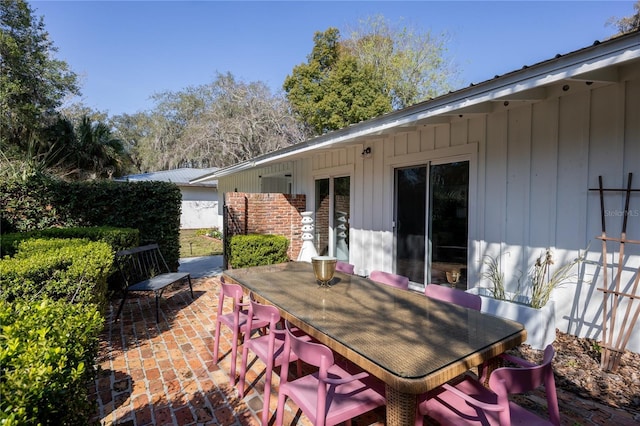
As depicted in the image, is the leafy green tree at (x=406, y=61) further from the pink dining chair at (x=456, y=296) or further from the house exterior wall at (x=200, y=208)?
the pink dining chair at (x=456, y=296)

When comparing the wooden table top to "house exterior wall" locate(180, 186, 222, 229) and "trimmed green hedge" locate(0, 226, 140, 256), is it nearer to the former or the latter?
"trimmed green hedge" locate(0, 226, 140, 256)

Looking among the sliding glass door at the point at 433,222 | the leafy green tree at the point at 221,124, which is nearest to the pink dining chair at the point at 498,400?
the sliding glass door at the point at 433,222

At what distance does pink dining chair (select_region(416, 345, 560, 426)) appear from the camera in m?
1.51

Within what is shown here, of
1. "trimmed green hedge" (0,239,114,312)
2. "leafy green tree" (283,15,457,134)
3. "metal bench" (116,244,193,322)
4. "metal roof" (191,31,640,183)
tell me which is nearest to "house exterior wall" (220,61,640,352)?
"metal roof" (191,31,640,183)

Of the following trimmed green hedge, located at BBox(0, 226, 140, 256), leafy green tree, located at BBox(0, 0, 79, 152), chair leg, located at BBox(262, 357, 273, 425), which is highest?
leafy green tree, located at BBox(0, 0, 79, 152)

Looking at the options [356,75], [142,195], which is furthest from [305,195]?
[356,75]

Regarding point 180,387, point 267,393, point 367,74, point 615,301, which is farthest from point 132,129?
point 615,301

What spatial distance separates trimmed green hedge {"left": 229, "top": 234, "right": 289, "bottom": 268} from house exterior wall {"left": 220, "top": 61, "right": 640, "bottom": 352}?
11.5 ft

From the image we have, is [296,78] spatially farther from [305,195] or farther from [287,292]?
[287,292]

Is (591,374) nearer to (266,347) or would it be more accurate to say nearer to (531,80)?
(531,80)

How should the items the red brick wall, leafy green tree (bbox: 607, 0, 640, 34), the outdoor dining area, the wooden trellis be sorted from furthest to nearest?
leafy green tree (bbox: 607, 0, 640, 34), the red brick wall, the wooden trellis, the outdoor dining area

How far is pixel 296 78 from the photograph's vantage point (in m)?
19.0

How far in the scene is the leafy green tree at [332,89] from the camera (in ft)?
56.5

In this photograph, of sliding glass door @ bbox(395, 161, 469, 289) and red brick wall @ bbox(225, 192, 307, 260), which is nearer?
sliding glass door @ bbox(395, 161, 469, 289)
